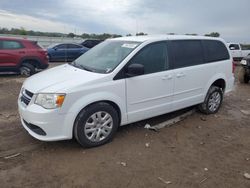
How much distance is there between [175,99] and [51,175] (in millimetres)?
2673

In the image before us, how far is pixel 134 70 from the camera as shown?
3.82 m

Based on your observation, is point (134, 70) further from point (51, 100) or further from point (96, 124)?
point (51, 100)

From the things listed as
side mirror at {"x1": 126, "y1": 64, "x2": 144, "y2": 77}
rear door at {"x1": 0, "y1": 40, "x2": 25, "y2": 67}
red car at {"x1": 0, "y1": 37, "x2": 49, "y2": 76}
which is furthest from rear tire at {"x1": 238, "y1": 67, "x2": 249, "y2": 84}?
rear door at {"x1": 0, "y1": 40, "x2": 25, "y2": 67}

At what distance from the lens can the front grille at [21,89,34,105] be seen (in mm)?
3642

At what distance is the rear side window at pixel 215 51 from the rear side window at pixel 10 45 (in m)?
7.71

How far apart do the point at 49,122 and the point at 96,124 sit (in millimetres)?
715

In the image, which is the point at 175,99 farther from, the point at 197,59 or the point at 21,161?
the point at 21,161

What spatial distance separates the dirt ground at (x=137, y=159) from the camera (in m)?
3.02

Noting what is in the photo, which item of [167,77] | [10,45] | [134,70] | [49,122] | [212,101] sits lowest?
[212,101]

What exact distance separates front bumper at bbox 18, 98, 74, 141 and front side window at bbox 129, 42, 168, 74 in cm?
145

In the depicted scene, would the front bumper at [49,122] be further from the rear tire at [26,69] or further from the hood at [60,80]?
the rear tire at [26,69]

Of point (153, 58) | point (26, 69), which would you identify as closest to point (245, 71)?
point (153, 58)

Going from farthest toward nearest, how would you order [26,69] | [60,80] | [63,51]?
[63,51] < [26,69] < [60,80]

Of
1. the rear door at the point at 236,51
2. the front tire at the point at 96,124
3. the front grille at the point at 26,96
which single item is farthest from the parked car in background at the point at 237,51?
the front grille at the point at 26,96
